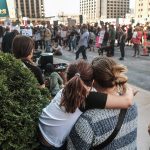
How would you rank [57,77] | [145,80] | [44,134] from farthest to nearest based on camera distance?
[145,80], [57,77], [44,134]

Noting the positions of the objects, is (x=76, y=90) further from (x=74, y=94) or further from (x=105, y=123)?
(x=105, y=123)

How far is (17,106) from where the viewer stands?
7.00ft

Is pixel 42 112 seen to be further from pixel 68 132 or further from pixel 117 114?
pixel 117 114

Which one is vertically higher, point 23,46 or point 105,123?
point 23,46

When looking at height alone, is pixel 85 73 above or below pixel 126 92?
above

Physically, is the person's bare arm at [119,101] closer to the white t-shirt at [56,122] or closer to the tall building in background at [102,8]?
the white t-shirt at [56,122]

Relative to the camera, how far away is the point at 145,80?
10.3 meters

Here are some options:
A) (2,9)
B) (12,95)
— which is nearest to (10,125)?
(12,95)

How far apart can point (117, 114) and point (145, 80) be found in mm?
8429

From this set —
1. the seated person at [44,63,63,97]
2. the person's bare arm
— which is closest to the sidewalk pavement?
the seated person at [44,63,63,97]

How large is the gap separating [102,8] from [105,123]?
153847 mm

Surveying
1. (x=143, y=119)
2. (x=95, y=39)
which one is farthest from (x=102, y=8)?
(x=143, y=119)

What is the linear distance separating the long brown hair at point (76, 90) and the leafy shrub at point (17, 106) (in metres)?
0.28

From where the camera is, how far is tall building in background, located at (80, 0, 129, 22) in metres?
152
